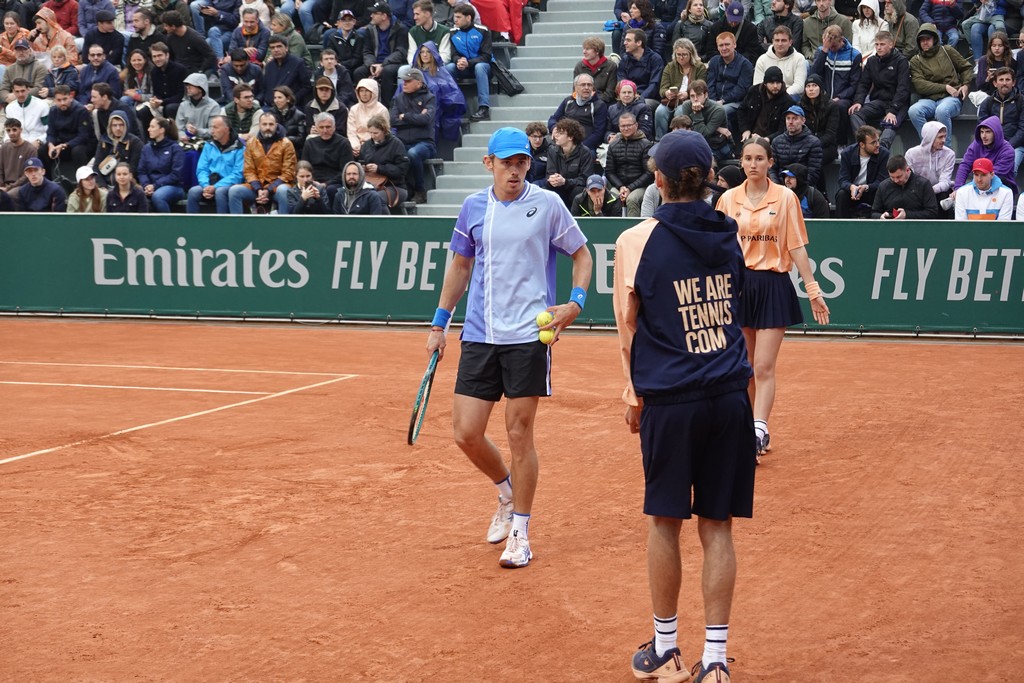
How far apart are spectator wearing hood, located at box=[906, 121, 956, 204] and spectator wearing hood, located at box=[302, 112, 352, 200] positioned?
27.6 feet

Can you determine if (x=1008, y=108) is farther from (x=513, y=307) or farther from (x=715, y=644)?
(x=715, y=644)

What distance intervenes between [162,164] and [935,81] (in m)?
12.0

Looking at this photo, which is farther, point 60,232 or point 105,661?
point 60,232

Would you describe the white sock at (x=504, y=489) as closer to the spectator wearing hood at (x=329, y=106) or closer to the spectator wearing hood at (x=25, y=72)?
the spectator wearing hood at (x=329, y=106)

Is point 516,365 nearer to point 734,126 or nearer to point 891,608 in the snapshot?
point 891,608

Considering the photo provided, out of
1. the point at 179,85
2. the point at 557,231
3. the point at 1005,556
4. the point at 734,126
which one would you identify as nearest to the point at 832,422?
the point at 1005,556

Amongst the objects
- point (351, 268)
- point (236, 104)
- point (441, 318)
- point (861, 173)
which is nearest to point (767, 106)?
point (861, 173)

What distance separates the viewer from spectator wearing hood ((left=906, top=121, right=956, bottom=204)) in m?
16.8

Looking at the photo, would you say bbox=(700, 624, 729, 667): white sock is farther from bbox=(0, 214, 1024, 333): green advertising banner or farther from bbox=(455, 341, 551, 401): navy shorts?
bbox=(0, 214, 1024, 333): green advertising banner

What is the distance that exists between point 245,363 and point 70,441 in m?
4.26

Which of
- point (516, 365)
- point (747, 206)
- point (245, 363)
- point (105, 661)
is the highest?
point (747, 206)

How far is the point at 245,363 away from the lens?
46.0 feet

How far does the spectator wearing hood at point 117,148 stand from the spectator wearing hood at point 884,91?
451 inches

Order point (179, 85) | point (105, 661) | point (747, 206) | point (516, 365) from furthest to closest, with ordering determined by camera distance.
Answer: point (179, 85)
point (747, 206)
point (516, 365)
point (105, 661)
